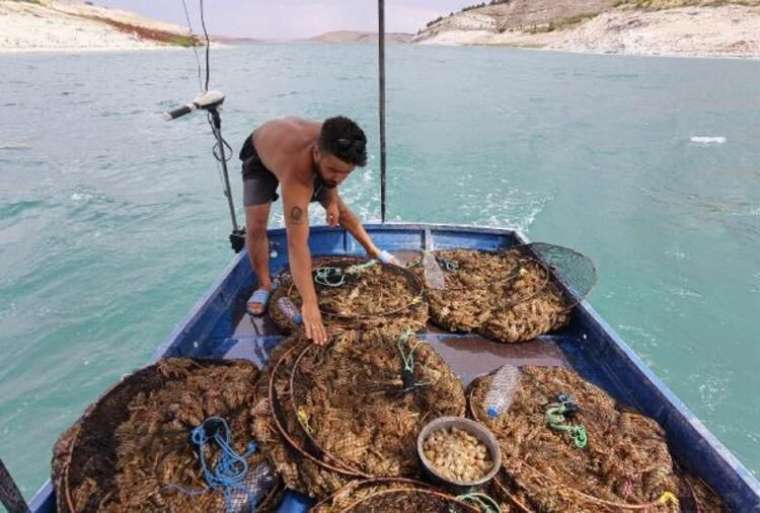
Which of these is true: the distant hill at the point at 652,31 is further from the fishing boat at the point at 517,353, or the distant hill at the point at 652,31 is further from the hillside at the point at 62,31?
the fishing boat at the point at 517,353

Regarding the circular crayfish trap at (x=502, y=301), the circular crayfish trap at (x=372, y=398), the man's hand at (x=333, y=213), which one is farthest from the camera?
the man's hand at (x=333, y=213)

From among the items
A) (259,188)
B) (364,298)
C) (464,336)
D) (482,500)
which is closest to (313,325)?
(364,298)

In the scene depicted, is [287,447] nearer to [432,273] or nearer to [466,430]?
[466,430]

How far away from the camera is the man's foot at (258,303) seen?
14.5 ft

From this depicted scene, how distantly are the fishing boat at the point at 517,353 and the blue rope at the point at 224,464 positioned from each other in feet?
1.03

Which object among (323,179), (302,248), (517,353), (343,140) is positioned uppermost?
(343,140)

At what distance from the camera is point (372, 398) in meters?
3.01

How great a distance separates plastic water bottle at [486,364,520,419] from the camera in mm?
3008

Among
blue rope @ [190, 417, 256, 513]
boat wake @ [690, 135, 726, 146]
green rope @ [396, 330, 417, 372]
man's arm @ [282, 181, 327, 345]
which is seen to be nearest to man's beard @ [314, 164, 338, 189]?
man's arm @ [282, 181, 327, 345]

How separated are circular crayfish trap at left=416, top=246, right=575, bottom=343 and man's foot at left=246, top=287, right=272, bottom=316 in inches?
61.5

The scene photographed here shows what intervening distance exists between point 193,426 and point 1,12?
242 feet

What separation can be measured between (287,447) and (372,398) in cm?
62

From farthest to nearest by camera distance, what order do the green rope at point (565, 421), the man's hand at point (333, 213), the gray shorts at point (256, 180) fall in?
1. the man's hand at point (333, 213)
2. the gray shorts at point (256, 180)
3. the green rope at point (565, 421)

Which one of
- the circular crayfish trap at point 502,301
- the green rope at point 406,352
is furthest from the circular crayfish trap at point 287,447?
the circular crayfish trap at point 502,301
